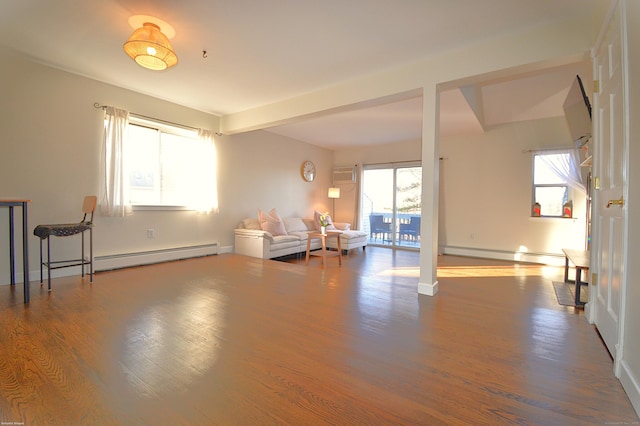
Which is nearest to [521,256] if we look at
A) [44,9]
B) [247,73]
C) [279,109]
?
[279,109]

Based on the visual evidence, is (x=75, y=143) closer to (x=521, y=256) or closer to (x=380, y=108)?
(x=380, y=108)

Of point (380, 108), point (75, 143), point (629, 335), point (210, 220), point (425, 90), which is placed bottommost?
point (629, 335)

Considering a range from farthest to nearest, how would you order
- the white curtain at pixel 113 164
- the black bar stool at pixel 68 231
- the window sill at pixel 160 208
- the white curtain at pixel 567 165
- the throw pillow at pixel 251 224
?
1. the throw pillow at pixel 251 224
2. the white curtain at pixel 567 165
3. the window sill at pixel 160 208
4. the white curtain at pixel 113 164
5. the black bar stool at pixel 68 231

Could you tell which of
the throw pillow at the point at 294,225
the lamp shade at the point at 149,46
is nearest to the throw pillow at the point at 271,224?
the throw pillow at the point at 294,225

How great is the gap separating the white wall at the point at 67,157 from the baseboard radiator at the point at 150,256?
0.08 meters

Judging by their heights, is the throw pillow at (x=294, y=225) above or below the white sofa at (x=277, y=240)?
above

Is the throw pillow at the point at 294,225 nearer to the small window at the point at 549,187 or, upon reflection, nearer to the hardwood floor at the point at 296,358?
the hardwood floor at the point at 296,358

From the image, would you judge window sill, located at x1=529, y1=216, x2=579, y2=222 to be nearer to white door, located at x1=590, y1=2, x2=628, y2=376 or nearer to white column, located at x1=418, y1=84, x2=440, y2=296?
white door, located at x1=590, y1=2, x2=628, y2=376

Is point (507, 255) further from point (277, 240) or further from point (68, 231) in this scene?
point (68, 231)

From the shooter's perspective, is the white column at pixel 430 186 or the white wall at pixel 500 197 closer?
the white column at pixel 430 186

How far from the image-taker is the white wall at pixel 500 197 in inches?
207

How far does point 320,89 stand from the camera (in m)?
4.07

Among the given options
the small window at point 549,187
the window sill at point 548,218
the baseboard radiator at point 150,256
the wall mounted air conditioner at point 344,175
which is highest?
the wall mounted air conditioner at point 344,175

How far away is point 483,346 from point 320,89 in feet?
11.6
